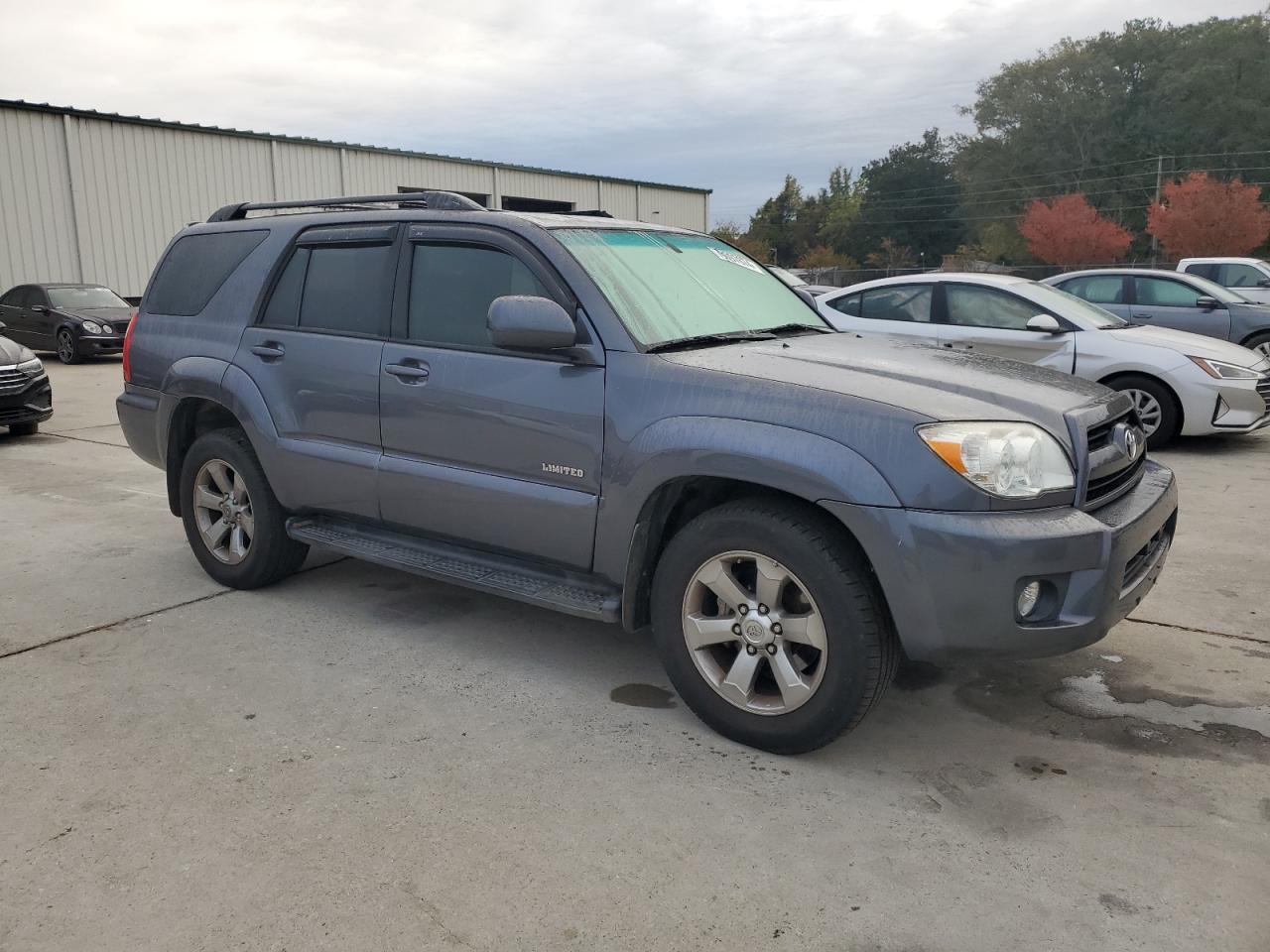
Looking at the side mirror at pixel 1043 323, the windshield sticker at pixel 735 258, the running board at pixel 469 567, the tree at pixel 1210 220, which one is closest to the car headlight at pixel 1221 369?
the side mirror at pixel 1043 323

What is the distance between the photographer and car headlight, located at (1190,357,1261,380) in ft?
27.6

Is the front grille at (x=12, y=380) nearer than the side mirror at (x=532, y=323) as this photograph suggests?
No

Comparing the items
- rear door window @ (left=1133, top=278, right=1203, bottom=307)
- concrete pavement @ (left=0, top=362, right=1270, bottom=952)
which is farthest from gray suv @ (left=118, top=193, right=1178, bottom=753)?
rear door window @ (left=1133, top=278, right=1203, bottom=307)

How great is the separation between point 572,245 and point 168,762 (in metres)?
2.33

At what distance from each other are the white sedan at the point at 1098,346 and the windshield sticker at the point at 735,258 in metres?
3.57

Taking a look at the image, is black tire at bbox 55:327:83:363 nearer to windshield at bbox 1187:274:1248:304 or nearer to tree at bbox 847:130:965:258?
windshield at bbox 1187:274:1248:304

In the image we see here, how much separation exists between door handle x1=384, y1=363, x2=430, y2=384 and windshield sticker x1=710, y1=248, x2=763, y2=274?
1.45 metres

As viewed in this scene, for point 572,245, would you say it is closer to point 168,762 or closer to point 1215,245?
point 168,762

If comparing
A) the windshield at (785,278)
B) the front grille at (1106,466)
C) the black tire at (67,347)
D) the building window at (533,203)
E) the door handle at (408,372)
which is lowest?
the black tire at (67,347)

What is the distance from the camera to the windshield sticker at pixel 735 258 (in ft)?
15.1

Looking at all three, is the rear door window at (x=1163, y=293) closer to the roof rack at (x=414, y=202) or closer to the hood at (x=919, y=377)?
the hood at (x=919, y=377)

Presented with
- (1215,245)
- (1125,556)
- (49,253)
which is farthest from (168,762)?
(1215,245)

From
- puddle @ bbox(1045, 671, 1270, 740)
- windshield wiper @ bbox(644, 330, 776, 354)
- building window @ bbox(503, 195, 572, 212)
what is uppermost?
building window @ bbox(503, 195, 572, 212)

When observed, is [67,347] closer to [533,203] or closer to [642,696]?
[642,696]
